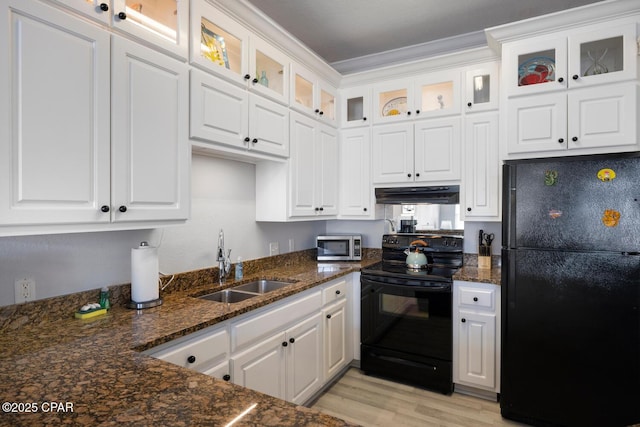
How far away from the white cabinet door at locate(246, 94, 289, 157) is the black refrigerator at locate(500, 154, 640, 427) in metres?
1.54

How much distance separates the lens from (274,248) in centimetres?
308

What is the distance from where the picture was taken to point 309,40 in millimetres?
3166

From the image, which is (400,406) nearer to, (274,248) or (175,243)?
(274,248)

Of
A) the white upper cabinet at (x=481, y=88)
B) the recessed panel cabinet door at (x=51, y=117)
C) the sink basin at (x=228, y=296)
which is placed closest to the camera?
the recessed panel cabinet door at (x=51, y=117)

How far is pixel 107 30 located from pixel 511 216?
2.42 m

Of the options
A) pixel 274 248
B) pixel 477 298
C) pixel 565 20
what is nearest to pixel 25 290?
pixel 274 248

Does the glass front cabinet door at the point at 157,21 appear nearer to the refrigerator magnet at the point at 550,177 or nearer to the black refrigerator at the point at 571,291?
the black refrigerator at the point at 571,291

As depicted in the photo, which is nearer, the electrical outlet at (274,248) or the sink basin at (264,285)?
the sink basin at (264,285)

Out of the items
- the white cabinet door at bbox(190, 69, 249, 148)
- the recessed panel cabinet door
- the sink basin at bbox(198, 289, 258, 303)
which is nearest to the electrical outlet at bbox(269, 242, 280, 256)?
the sink basin at bbox(198, 289, 258, 303)

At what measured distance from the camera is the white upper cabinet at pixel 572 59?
220 cm

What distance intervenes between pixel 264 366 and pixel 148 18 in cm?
186

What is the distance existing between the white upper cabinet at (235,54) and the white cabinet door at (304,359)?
158 cm

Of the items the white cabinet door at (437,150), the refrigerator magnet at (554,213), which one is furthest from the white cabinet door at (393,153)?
the refrigerator magnet at (554,213)

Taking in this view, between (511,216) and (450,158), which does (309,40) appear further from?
(511,216)
